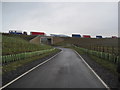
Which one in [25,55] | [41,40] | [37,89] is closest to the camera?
[37,89]

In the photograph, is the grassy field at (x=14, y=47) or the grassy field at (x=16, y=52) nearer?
the grassy field at (x=16, y=52)

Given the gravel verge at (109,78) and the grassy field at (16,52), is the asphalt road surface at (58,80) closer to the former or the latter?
the gravel verge at (109,78)

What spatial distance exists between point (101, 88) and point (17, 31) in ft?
382

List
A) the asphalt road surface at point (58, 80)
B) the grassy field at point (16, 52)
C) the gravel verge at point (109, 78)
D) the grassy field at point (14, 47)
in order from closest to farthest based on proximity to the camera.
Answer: the asphalt road surface at point (58, 80) < the gravel verge at point (109, 78) < the grassy field at point (16, 52) < the grassy field at point (14, 47)

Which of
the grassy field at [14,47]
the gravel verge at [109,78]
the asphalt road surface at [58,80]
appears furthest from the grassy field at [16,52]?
the gravel verge at [109,78]

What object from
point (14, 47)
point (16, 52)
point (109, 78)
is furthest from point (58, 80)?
point (14, 47)

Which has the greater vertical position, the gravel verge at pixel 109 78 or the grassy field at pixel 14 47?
the grassy field at pixel 14 47

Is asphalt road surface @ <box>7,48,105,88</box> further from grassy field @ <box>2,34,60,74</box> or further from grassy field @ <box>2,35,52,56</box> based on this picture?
grassy field @ <box>2,35,52,56</box>

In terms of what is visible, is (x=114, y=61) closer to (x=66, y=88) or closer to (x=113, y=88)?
(x=113, y=88)

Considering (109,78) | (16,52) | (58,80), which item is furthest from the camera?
(16,52)

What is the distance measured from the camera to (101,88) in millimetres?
5789

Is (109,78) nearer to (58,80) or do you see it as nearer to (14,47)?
(58,80)

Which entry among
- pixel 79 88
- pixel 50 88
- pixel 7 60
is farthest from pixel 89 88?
pixel 7 60

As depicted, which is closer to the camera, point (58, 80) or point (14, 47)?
point (58, 80)
